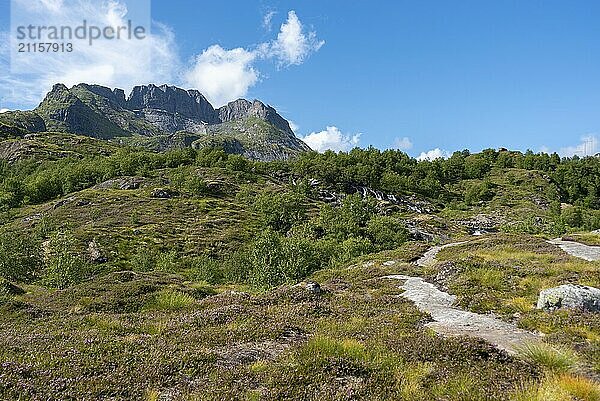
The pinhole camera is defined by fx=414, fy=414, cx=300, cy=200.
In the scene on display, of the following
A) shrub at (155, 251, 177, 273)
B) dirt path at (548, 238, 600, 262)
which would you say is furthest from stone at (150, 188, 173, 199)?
dirt path at (548, 238, 600, 262)

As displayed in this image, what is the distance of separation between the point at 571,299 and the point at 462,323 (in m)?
4.12

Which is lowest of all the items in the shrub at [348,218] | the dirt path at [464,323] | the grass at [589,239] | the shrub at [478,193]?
the dirt path at [464,323]

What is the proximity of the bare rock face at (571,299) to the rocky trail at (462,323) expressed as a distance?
2103 millimetres

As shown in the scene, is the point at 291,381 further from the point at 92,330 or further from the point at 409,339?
the point at 92,330

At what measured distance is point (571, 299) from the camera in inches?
599

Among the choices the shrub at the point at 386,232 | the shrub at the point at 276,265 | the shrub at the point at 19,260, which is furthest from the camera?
the shrub at the point at 386,232

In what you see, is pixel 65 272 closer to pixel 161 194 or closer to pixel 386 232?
pixel 386 232

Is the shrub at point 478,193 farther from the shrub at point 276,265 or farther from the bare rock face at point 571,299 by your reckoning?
the bare rock face at point 571,299

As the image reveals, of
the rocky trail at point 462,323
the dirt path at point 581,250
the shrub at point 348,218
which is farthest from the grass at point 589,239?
the shrub at point 348,218

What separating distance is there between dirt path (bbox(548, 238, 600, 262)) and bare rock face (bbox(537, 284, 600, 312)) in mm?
16556

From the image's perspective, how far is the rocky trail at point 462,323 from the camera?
1306 centimetres

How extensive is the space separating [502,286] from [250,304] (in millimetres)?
13041

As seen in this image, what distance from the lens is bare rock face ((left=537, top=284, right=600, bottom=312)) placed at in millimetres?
14969

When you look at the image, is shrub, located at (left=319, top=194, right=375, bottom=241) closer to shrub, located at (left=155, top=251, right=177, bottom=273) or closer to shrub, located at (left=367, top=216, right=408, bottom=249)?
shrub, located at (left=367, top=216, right=408, bottom=249)
